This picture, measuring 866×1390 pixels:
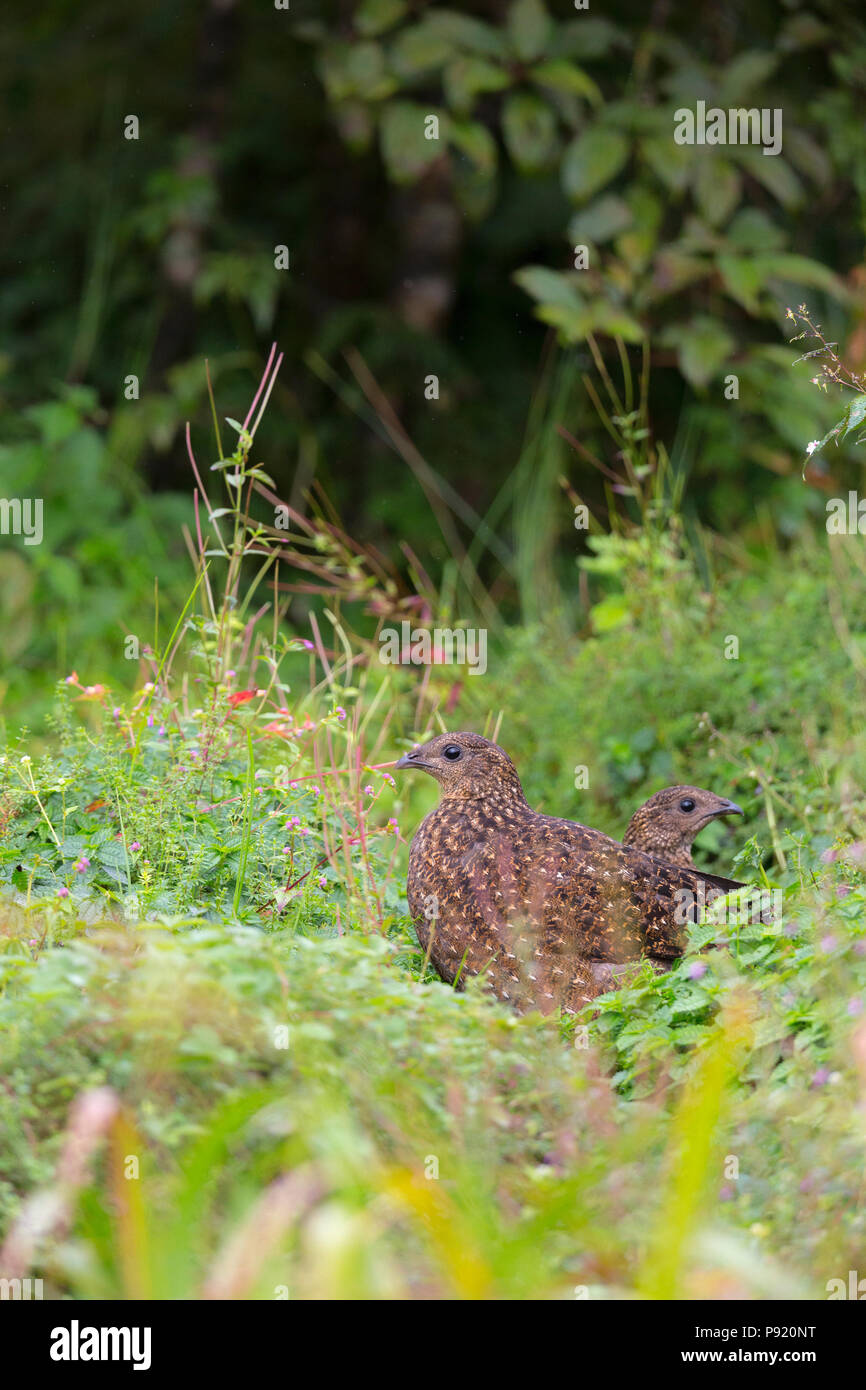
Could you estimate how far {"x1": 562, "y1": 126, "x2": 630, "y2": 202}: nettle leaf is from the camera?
294 inches

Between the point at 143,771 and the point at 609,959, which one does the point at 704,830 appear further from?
the point at 143,771

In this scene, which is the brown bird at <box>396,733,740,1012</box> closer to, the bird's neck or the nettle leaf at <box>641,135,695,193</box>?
the bird's neck

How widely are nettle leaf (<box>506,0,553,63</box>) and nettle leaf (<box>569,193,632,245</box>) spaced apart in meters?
0.75

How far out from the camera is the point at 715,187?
7562 mm

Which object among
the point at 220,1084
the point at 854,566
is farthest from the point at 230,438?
the point at 220,1084

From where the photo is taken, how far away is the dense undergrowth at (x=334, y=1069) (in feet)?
8.33

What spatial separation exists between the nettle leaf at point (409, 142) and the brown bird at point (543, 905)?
400cm

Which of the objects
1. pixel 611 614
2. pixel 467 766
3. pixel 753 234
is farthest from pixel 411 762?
pixel 753 234

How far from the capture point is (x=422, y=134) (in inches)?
294

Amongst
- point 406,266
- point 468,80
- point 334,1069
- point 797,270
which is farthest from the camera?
point 406,266

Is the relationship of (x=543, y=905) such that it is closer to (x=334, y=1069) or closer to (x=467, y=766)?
(x=467, y=766)

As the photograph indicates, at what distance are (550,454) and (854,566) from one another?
6.83ft

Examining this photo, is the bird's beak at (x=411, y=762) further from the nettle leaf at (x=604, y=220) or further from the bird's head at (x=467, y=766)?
the nettle leaf at (x=604, y=220)

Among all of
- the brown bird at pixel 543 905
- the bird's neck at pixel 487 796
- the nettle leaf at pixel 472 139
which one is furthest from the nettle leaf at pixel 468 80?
the brown bird at pixel 543 905
